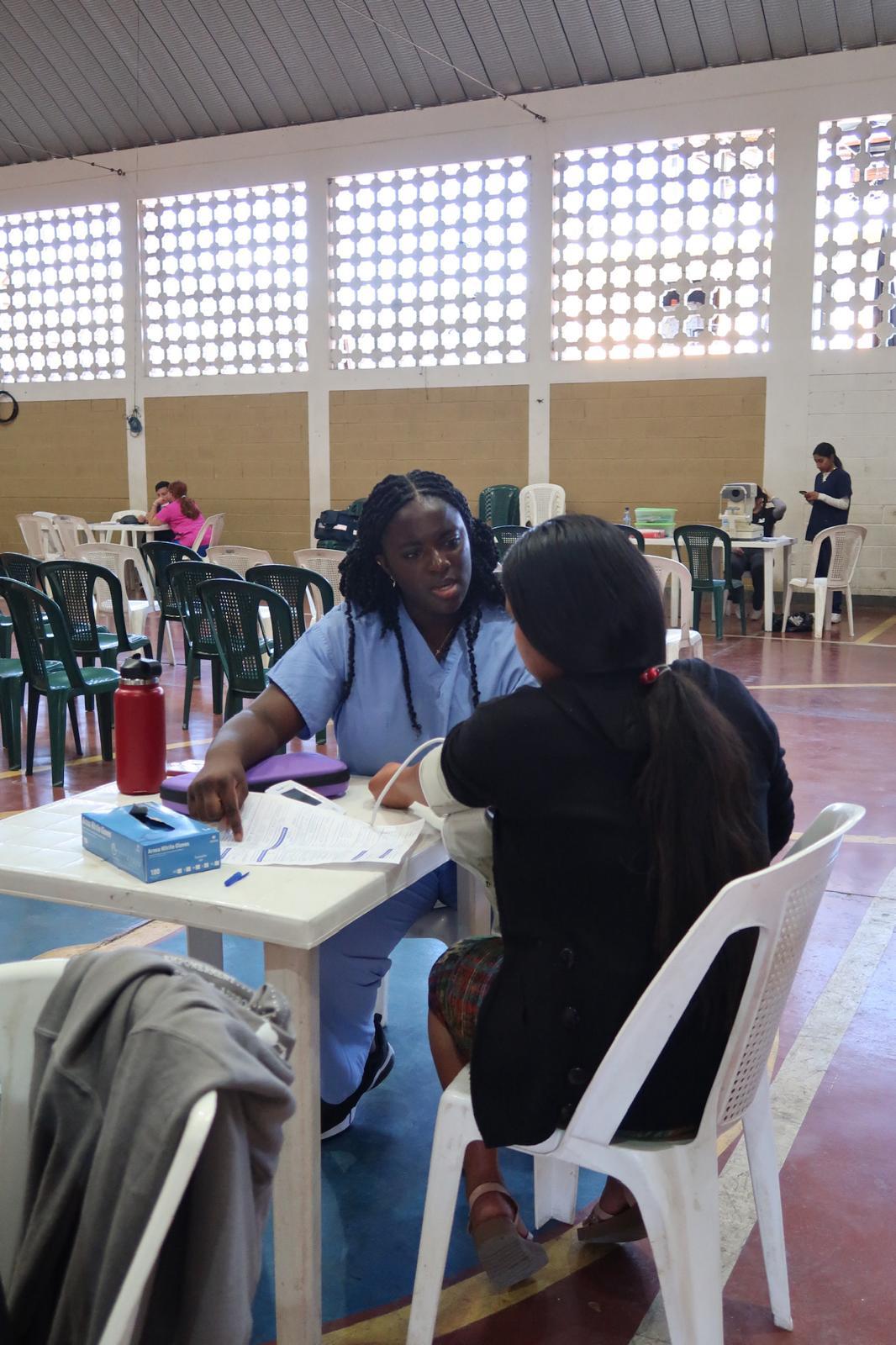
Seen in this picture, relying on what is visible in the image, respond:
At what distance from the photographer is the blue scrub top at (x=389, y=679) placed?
211 centimetres

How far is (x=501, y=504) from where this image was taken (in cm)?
1095

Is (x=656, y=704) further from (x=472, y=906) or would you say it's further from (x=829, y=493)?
(x=829, y=493)

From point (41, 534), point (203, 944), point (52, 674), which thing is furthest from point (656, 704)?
point (41, 534)

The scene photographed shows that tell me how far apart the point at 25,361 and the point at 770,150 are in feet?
27.9

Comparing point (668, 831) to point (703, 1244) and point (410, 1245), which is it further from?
point (410, 1245)

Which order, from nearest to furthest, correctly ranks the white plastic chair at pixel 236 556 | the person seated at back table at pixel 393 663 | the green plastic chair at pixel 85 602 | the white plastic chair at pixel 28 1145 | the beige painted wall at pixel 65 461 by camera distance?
the white plastic chair at pixel 28 1145 < the person seated at back table at pixel 393 663 < the green plastic chair at pixel 85 602 < the white plastic chair at pixel 236 556 < the beige painted wall at pixel 65 461

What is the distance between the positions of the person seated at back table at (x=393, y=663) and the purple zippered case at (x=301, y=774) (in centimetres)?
11

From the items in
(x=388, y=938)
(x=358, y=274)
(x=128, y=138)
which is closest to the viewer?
(x=388, y=938)

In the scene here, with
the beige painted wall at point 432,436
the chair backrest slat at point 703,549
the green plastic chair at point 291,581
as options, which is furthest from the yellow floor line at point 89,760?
the beige painted wall at point 432,436

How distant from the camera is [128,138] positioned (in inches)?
499

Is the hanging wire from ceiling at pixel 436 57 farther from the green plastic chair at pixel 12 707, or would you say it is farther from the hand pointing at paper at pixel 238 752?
the hand pointing at paper at pixel 238 752

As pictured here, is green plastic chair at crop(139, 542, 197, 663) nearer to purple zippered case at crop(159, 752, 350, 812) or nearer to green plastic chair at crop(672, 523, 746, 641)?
green plastic chair at crop(672, 523, 746, 641)

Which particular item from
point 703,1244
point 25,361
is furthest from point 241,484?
point 703,1244

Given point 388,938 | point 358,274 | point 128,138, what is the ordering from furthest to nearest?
1. point 128,138
2. point 358,274
3. point 388,938
